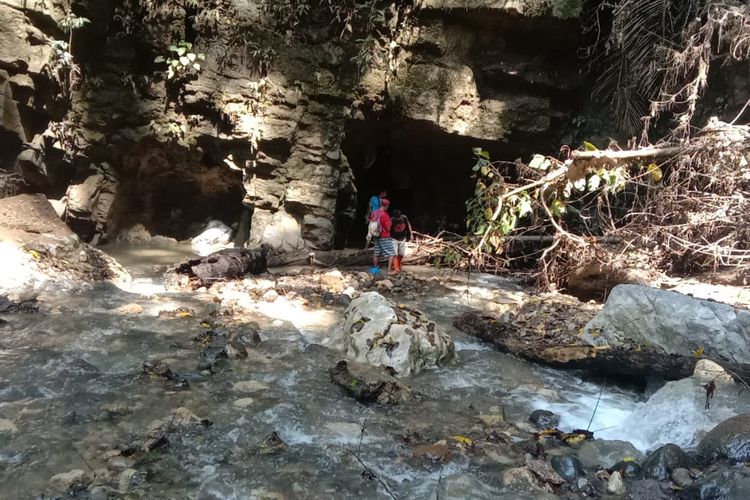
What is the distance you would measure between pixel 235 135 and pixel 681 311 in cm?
784

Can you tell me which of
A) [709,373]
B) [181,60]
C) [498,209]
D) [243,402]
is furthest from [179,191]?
[709,373]

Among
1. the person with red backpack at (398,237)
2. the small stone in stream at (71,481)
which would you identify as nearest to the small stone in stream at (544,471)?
the small stone in stream at (71,481)

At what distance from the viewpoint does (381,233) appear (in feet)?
28.7

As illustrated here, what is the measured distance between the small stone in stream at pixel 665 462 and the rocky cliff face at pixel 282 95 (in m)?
7.47

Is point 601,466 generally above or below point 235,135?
below

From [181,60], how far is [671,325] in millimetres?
8767

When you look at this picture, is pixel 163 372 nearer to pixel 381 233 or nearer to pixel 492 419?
pixel 492 419

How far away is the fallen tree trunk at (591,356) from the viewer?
4332 millimetres

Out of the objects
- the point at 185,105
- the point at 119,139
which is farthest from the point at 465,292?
the point at 119,139

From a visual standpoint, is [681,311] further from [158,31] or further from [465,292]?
[158,31]

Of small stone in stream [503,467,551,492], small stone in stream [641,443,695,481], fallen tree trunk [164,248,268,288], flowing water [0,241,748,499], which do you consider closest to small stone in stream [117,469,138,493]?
flowing water [0,241,748,499]

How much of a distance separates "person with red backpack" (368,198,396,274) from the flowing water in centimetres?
313

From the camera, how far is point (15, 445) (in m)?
3.06

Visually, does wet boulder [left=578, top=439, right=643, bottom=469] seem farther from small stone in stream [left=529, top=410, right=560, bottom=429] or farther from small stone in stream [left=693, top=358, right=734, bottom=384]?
small stone in stream [left=693, top=358, right=734, bottom=384]
